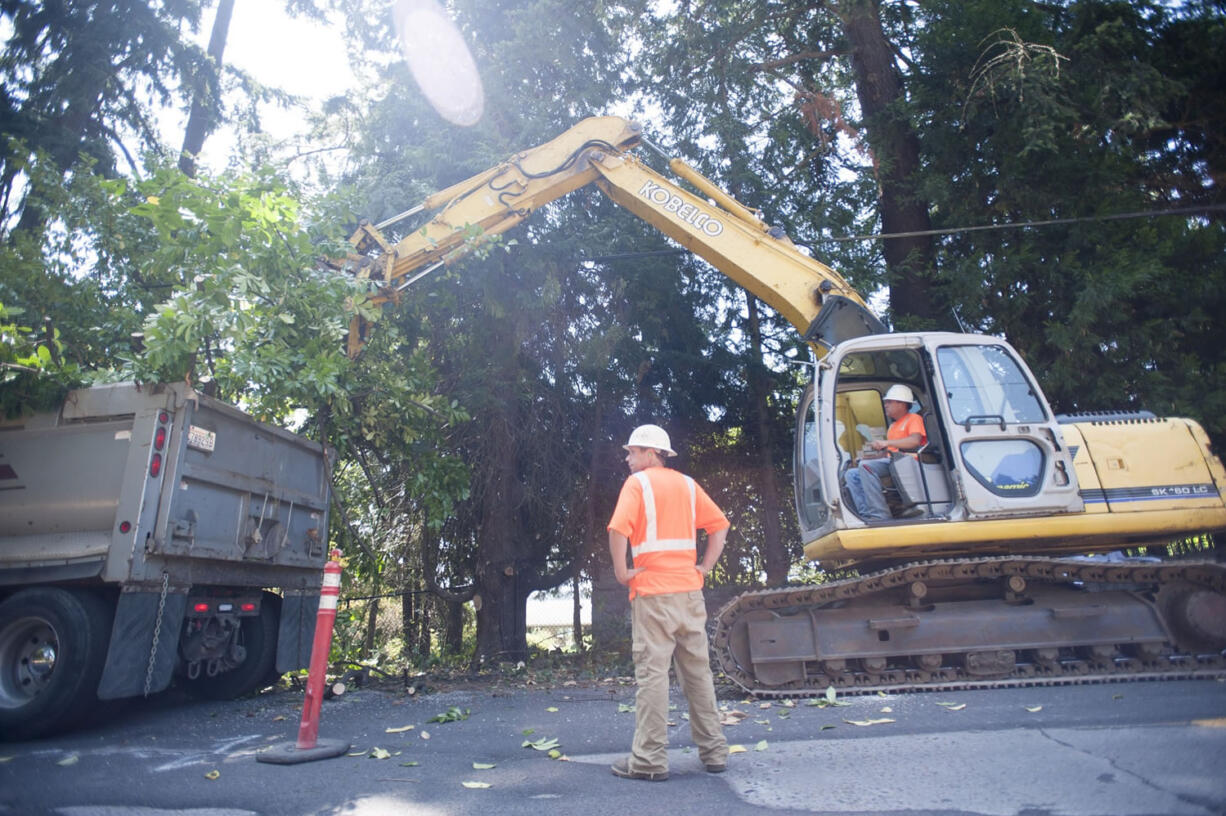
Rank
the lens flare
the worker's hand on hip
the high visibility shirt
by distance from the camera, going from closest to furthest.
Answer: the worker's hand on hip, the high visibility shirt, the lens flare

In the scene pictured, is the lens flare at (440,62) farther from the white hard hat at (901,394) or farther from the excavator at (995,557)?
the white hard hat at (901,394)

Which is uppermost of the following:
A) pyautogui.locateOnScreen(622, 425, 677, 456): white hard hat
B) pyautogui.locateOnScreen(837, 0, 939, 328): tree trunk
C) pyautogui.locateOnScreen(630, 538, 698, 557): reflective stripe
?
pyautogui.locateOnScreen(837, 0, 939, 328): tree trunk

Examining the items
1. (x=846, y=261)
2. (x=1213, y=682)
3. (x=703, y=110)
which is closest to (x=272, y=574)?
(x=1213, y=682)

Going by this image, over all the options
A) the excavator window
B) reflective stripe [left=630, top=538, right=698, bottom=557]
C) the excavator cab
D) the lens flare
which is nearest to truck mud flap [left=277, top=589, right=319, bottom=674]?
reflective stripe [left=630, top=538, right=698, bottom=557]

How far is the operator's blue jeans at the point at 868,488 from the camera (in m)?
6.64

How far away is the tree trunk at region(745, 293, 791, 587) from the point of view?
41.9ft

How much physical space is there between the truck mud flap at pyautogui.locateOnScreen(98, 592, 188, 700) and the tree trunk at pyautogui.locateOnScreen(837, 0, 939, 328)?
31.6 ft

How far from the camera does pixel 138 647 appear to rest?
5.52 metres

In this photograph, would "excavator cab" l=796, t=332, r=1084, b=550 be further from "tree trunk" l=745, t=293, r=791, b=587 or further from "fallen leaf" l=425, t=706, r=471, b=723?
"tree trunk" l=745, t=293, r=791, b=587

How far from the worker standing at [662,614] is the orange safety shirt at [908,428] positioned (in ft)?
9.54

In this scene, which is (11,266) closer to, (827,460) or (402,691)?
(402,691)

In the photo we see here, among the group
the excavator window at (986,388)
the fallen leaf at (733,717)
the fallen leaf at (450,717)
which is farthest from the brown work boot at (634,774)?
the excavator window at (986,388)

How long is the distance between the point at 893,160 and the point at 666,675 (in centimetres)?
1058

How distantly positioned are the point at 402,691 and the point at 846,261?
877 centimetres
